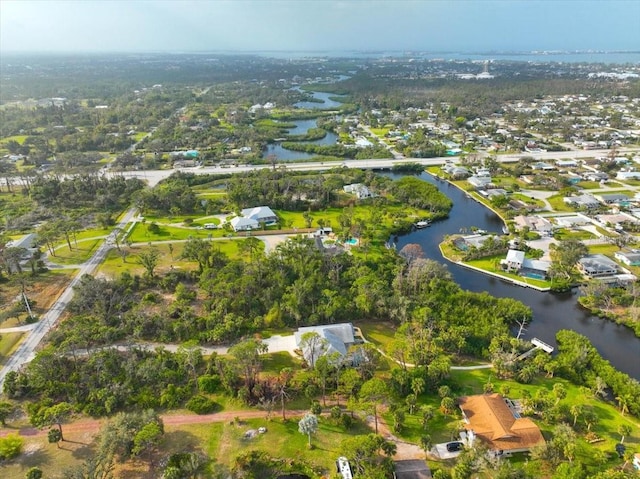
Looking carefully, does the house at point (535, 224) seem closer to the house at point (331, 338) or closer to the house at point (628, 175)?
the house at point (628, 175)

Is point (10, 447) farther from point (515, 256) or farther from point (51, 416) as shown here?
point (515, 256)

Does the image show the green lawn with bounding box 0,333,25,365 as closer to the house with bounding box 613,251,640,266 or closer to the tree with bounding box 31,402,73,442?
the tree with bounding box 31,402,73,442

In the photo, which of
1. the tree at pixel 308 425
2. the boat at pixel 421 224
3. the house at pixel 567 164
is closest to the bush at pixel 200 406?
the tree at pixel 308 425

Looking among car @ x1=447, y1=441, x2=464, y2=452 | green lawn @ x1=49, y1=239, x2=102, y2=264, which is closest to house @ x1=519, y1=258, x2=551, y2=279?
car @ x1=447, y1=441, x2=464, y2=452

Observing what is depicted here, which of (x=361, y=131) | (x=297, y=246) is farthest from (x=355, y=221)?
(x=361, y=131)

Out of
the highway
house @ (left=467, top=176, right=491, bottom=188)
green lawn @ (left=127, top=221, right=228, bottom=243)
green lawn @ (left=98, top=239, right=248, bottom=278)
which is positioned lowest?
green lawn @ (left=98, top=239, right=248, bottom=278)

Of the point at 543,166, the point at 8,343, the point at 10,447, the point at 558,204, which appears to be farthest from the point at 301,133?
the point at 10,447
